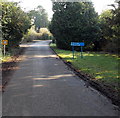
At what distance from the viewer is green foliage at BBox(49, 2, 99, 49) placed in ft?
106

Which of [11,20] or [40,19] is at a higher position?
[40,19]

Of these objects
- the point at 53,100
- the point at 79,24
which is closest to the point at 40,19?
the point at 79,24

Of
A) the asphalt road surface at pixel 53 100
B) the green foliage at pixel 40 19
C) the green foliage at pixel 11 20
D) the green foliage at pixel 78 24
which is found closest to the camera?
the asphalt road surface at pixel 53 100

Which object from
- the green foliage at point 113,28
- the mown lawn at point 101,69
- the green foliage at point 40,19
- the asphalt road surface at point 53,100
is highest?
the green foliage at point 40,19

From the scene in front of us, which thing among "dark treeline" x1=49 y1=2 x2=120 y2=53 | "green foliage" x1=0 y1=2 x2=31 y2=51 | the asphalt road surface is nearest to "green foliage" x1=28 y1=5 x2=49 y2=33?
"dark treeline" x1=49 y1=2 x2=120 y2=53

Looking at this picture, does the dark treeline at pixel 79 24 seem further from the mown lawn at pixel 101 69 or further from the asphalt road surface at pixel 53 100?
the asphalt road surface at pixel 53 100

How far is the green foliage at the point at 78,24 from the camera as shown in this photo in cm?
3238

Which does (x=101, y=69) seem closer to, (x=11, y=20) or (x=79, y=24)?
(x=11, y=20)

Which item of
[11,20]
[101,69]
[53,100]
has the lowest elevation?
[53,100]

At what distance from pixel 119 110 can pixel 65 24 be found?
28238 mm

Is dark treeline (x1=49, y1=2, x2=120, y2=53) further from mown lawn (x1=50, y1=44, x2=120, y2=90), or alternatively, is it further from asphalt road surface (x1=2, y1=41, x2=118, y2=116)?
asphalt road surface (x1=2, y1=41, x2=118, y2=116)

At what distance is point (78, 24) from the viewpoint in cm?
3198

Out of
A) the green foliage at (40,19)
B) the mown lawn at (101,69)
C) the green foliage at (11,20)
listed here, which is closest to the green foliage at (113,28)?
the mown lawn at (101,69)

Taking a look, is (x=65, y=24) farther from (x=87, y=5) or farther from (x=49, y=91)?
(x=49, y=91)
